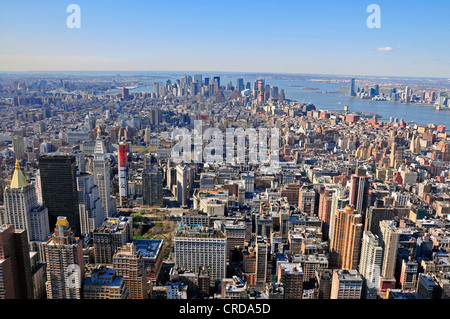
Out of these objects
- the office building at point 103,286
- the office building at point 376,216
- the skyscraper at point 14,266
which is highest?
the skyscraper at point 14,266

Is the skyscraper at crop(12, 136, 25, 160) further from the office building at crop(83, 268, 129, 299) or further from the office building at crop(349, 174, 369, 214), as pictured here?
the office building at crop(349, 174, 369, 214)

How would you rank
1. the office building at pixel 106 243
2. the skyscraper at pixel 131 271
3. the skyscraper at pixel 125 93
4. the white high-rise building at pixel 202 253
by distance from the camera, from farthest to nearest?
the skyscraper at pixel 125 93, the office building at pixel 106 243, the white high-rise building at pixel 202 253, the skyscraper at pixel 131 271

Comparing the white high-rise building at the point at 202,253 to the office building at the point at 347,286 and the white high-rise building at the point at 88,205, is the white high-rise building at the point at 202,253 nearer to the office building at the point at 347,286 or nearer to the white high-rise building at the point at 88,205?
the office building at the point at 347,286

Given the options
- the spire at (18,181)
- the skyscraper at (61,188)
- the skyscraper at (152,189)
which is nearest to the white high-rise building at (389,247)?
the skyscraper at (152,189)
